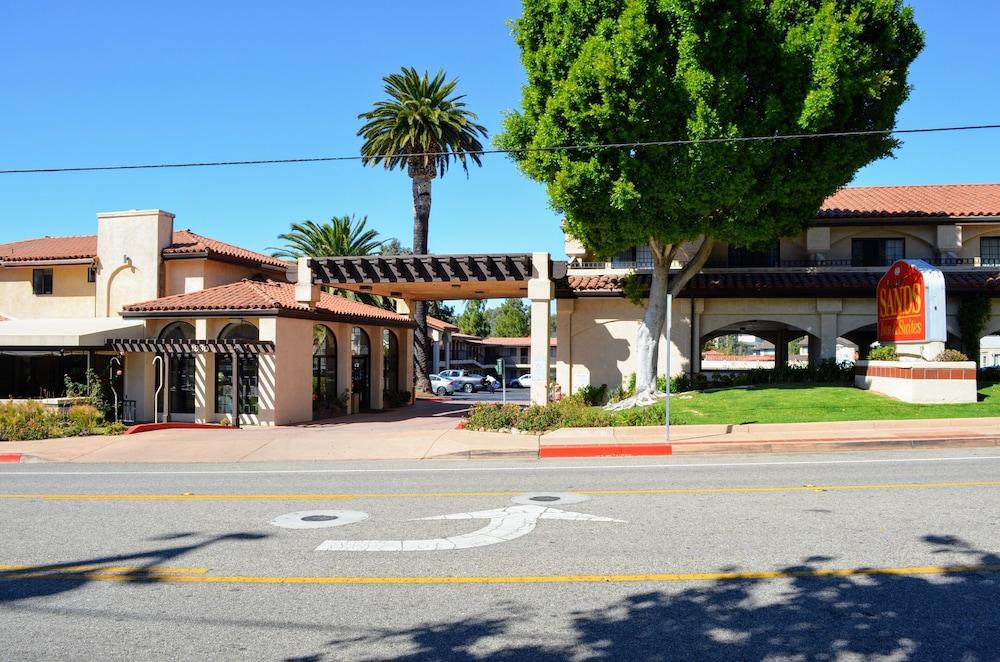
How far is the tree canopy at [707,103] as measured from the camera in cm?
1756

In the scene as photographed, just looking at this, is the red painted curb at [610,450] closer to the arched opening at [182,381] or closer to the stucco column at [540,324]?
the stucco column at [540,324]

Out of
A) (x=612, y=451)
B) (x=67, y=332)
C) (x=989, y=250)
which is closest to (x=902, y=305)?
(x=989, y=250)

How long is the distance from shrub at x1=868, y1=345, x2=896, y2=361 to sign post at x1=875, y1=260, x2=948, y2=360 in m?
0.19

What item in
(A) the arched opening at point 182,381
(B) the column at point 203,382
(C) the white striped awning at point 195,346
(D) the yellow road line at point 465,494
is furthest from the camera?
(A) the arched opening at point 182,381

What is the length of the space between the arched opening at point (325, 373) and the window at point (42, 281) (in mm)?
10517

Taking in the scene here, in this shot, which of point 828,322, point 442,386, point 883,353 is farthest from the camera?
point 442,386

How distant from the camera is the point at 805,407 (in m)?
19.5

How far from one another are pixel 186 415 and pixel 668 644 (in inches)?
836

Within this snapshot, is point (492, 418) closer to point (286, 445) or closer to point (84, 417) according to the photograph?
point (286, 445)

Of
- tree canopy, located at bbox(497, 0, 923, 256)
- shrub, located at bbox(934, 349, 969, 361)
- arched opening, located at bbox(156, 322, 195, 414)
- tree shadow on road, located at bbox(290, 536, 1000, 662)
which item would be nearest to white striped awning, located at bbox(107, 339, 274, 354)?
arched opening, located at bbox(156, 322, 195, 414)

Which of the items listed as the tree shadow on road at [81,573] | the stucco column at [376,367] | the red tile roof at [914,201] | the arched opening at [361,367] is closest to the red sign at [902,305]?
the red tile roof at [914,201]

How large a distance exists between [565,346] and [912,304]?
10.4m

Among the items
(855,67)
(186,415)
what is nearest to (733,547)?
(855,67)

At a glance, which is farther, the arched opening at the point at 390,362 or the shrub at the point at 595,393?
the arched opening at the point at 390,362
